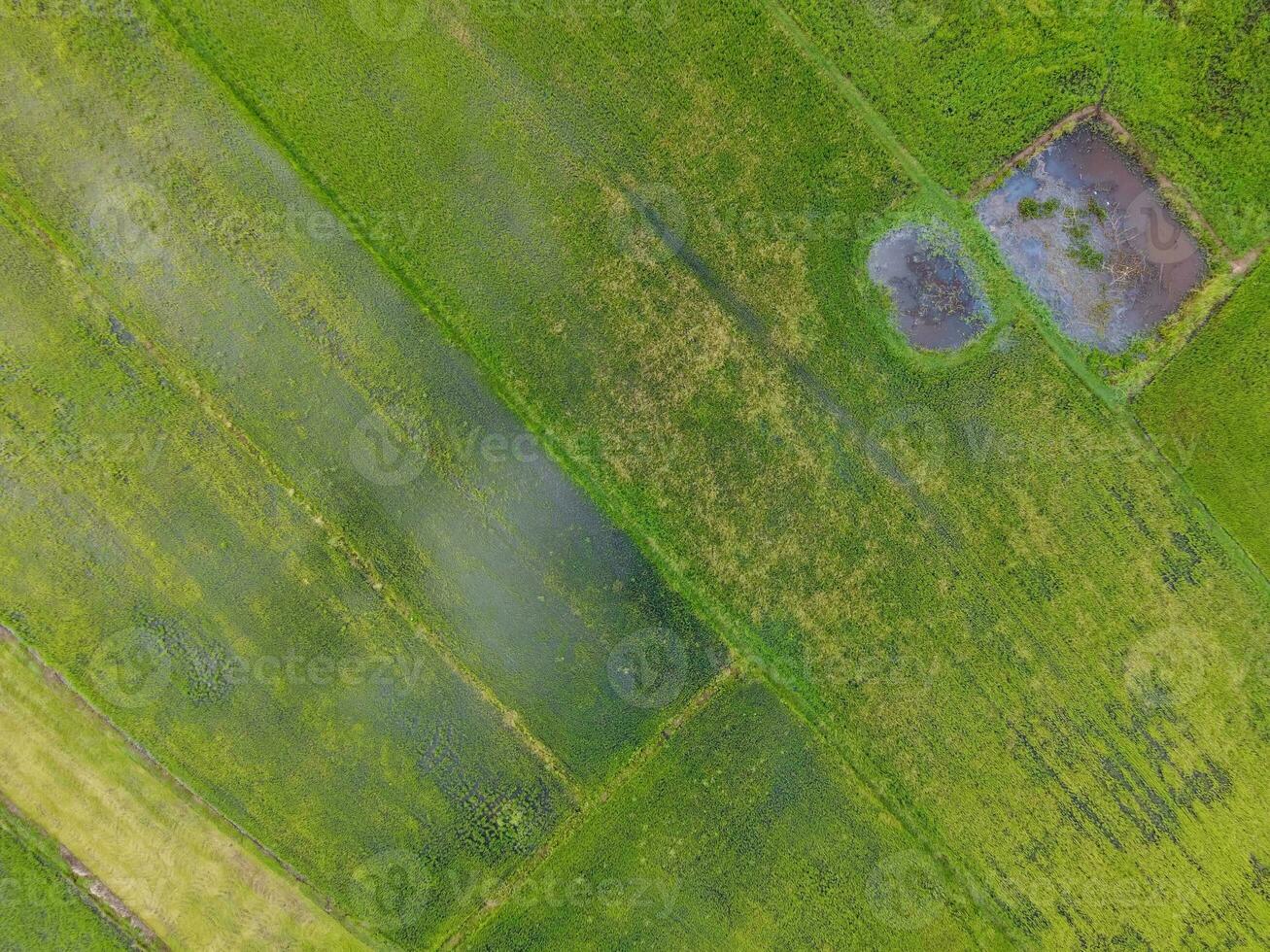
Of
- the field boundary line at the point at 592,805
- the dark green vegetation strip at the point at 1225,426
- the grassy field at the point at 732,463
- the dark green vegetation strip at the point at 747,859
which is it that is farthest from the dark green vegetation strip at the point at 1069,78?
the dark green vegetation strip at the point at 747,859

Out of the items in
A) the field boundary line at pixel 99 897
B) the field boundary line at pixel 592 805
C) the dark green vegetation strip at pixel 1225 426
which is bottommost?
the dark green vegetation strip at pixel 1225 426

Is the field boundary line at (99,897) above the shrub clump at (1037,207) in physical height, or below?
above

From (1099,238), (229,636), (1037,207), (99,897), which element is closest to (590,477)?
(229,636)

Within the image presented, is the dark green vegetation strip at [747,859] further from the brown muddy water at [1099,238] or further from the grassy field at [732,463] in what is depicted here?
the brown muddy water at [1099,238]

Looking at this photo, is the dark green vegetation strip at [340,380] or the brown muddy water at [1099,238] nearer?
the dark green vegetation strip at [340,380]

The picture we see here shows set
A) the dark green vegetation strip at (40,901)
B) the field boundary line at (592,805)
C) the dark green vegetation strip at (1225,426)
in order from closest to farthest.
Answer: the dark green vegetation strip at (40,901) → the field boundary line at (592,805) → the dark green vegetation strip at (1225,426)

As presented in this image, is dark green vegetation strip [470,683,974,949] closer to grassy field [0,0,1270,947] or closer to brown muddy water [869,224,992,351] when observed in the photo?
grassy field [0,0,1270,947]

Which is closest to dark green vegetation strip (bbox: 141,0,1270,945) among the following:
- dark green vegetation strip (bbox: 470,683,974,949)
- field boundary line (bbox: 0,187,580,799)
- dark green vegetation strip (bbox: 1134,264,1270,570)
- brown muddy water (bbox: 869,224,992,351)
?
brown muddy water (bbox: 869,224,992,351)

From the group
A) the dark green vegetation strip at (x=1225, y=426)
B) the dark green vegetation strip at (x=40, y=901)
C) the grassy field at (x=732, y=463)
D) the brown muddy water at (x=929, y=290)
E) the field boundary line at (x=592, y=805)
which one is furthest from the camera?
the brown muddy water at (x=929, y=290)
